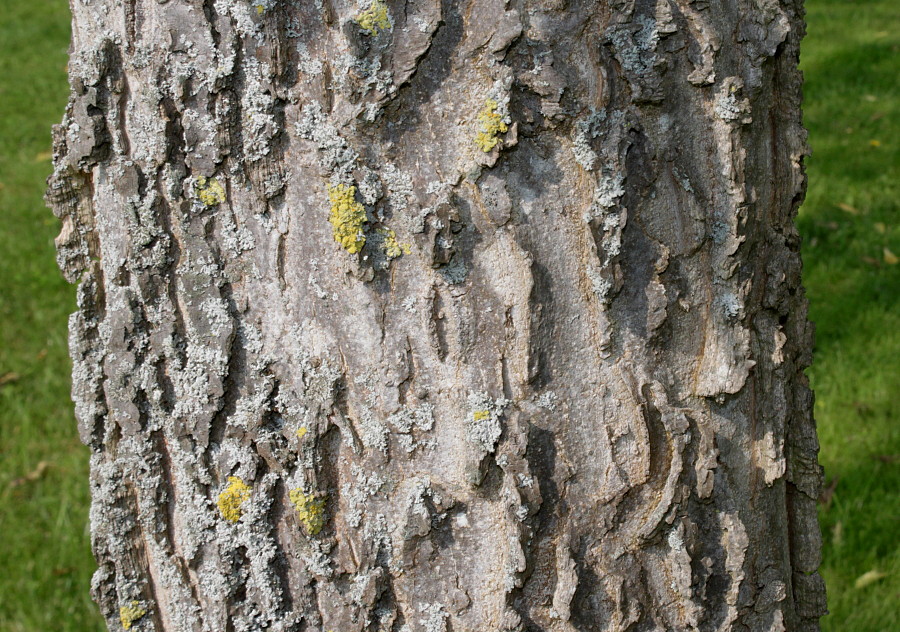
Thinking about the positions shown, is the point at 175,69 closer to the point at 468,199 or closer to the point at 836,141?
the point at 468,199

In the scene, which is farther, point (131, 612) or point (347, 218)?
point (131, 612)

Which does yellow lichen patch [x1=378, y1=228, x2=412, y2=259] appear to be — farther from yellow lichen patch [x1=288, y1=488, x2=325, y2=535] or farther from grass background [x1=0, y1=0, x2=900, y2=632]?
grass background [x1=0, y1=0, x2=900, y2=632]

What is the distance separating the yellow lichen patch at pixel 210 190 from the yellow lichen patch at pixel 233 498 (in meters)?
0.47

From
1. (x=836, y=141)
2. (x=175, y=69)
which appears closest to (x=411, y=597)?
(x=175, y=69)

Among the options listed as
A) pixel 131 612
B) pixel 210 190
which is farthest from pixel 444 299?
pixel 131 612

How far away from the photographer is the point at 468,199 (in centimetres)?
122

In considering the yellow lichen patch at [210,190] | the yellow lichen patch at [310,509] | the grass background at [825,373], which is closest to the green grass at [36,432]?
the grass background at [825,373]

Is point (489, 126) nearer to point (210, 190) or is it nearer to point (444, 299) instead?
point (444, 299)

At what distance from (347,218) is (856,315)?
3.49 meters

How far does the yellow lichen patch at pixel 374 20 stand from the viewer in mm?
1171

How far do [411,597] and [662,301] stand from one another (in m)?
0.64

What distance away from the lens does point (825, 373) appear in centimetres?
362

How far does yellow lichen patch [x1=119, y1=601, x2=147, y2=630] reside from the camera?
1.52m

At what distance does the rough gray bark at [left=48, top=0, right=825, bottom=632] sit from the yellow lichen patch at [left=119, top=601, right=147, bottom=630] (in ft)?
0.34
